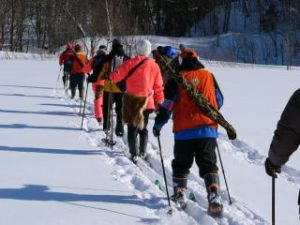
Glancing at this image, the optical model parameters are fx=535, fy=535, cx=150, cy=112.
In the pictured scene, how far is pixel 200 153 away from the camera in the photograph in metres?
5.05

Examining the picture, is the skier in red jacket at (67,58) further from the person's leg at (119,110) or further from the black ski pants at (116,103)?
the person's leg at (119,110)

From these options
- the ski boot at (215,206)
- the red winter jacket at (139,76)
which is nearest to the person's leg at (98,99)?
the red winter jacket at (139,76)

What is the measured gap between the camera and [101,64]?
8680 millimetres

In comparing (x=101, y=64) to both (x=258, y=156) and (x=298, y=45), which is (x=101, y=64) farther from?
(x=298, y=45)

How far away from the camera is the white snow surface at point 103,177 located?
4.89 metres

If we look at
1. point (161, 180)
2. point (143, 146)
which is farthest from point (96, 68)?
point (161, 180)

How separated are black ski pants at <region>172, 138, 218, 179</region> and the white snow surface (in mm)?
410

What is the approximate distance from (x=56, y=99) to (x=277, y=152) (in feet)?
35.0

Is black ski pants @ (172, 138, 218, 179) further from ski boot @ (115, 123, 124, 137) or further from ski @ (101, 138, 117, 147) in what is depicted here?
ski boot @ (115, 123, 124, 137)

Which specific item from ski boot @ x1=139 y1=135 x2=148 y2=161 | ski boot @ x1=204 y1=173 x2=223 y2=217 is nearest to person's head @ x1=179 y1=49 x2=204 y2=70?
ski boot @ x1=204 y1=173 x2=223 y2=217

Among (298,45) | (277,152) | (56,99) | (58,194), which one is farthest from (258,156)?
(298,45)

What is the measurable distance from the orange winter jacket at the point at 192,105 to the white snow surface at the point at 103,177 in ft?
2.68

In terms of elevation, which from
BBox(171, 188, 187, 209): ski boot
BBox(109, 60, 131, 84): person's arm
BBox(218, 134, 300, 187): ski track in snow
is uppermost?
BBox(109, 60, 131, 84): person's arm

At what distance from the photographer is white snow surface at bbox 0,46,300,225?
489cm
